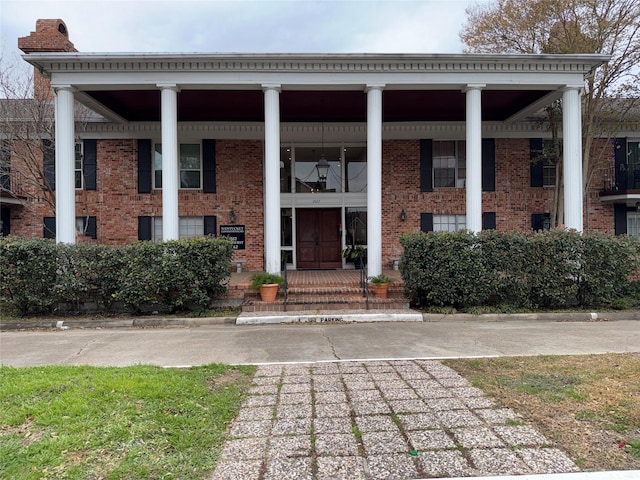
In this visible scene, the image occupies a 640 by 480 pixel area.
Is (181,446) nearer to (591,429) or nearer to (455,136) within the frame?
(591,429)

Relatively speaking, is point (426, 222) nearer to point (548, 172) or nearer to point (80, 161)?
point (548, 172)

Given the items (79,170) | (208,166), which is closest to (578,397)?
(208,166)

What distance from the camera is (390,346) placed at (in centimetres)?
612

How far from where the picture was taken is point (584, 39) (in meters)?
10.7

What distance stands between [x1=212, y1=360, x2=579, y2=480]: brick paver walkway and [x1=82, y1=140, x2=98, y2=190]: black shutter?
38.1 feet

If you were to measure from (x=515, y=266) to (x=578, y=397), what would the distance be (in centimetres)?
517

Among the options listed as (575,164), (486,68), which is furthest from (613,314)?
(486,68)

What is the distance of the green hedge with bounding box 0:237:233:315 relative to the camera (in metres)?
8.04

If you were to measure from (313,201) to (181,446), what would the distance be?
11011 mm

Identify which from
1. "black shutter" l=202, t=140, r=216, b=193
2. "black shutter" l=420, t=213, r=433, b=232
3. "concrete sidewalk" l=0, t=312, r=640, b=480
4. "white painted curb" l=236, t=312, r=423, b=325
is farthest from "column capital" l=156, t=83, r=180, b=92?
"black shutter" l=420, t=213, r=433, b=232

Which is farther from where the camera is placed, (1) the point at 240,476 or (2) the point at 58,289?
(2) the point at 58,289

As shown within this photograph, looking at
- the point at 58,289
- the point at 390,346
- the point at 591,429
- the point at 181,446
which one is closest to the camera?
the point at 181,446

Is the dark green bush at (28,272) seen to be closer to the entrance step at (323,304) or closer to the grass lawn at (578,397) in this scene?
the entrance step at (323,304)

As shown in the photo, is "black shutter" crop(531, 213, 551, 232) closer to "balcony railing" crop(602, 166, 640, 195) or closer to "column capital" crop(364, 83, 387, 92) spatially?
"balcony railing" crop(602, 166, 640, 195)
